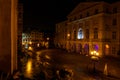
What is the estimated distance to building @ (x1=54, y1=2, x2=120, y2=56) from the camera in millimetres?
38406

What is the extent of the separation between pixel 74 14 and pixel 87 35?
1060 cm

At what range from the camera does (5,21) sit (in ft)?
20.4

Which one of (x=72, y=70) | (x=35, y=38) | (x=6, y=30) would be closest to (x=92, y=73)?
(x=72, y=70)

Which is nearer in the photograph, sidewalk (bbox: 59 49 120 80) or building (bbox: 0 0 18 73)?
building (bbox: 0 0 18 73)

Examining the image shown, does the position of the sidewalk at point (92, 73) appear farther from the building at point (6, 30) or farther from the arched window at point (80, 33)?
the arched window at point (80, 33)

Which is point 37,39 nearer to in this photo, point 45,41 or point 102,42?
point 45,41

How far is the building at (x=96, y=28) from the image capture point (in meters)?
38.4

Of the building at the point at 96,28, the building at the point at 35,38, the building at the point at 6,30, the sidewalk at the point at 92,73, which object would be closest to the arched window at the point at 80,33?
the building at the point at 96,28

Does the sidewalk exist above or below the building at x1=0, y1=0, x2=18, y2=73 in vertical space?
below

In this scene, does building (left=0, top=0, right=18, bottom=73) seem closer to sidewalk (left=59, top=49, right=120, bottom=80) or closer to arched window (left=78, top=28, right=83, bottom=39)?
sidewalk (left=59, top=49, right=120, bottom=80)

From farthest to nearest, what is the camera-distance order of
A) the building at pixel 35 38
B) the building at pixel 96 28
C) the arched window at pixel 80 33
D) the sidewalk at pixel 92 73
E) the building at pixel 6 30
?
the building at pixel 35 38
the arched window at pixel 80 33
the building at pixel 96 28
the sidewalk at pixel 92 73
the building at pixel 6 30

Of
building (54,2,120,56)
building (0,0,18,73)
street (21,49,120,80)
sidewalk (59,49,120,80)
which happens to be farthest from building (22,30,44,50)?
building (0,0,18,73)

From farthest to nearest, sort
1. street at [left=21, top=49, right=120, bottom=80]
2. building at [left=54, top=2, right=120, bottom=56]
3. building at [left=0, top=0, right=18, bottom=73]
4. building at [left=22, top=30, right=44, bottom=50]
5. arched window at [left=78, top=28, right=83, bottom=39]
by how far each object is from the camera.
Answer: building at [left=22, top=30, right=44, bottom=50], arched window at [left=78, top=28, right=83, bottom=39], building at [left=54, top=2, right=120, bottom=56], street at [left=21, top=49, right=120, bottom=80], building at [left=0, top=0, right=18, bottom=73]

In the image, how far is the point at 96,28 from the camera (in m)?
42.3
